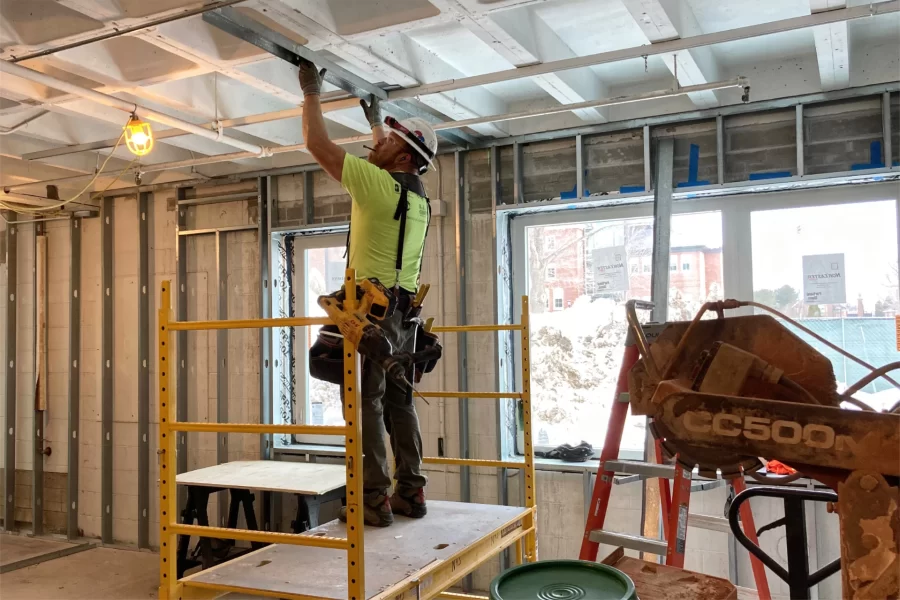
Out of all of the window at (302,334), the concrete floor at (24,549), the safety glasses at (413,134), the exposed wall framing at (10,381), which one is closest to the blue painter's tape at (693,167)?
the safety glasses at (413,134)

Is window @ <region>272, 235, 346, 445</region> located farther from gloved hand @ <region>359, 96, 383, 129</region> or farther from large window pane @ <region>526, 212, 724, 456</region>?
gloved hand @ <region>359, 96, 383, 129</region>

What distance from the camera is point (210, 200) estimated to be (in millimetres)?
5789

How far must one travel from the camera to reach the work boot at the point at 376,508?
104 inches

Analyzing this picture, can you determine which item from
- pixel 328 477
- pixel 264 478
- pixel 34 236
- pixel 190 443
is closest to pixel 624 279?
pixel 328 477

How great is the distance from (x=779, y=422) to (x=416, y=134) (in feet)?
6.07

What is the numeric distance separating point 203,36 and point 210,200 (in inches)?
108

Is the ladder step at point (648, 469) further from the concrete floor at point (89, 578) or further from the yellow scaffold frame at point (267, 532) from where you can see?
the concrete floor at point (89, 578)

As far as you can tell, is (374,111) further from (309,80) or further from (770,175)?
(770,175)

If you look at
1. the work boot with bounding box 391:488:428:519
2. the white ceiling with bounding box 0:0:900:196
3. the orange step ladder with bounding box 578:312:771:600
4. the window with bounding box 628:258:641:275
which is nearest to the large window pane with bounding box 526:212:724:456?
the window with bounding box 628:258:641:275

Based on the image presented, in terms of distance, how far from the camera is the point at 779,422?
1.26 m

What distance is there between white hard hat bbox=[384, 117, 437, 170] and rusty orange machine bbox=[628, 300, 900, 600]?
1.42m

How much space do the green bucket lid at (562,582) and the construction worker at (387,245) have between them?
2.61 feet

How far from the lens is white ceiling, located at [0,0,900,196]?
298 cm

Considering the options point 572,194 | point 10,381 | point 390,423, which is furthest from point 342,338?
point 10,381
